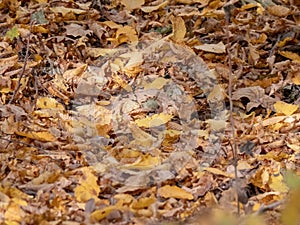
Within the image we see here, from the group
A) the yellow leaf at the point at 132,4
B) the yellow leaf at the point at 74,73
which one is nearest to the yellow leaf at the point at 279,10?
the yellow leaf at the point at 132,4

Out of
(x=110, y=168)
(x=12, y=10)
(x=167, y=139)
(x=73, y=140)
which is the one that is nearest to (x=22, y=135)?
(x=73, y=140)

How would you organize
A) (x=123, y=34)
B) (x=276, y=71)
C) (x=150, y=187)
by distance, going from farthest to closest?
1. (x=123, y=34)
2. (x=276, y=71)
3. (x=150, y=187)

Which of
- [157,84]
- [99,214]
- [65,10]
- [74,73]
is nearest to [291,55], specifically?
[157,84]

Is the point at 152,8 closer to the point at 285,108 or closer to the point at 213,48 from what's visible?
the point at 213,48

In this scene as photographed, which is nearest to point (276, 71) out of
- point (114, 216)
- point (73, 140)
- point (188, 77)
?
point (188, 77)

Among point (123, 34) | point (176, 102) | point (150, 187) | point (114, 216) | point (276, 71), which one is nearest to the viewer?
point (114, 216)

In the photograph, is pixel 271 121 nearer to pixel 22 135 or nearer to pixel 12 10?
pixel 22 135

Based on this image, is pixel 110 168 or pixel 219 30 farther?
pixel 219 30

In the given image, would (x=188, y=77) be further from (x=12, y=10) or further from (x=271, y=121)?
(x=12, y=10)
